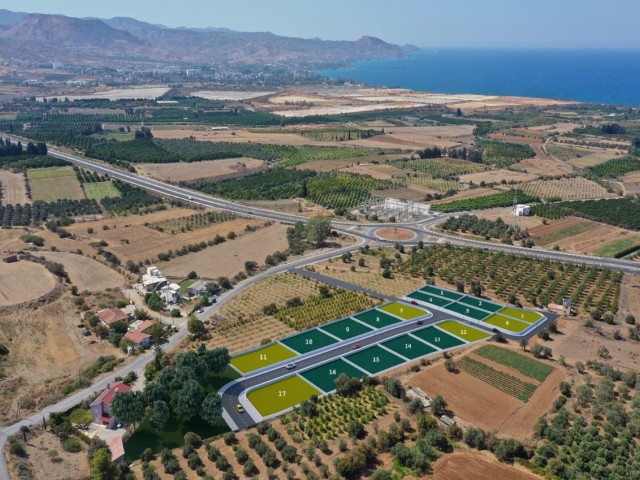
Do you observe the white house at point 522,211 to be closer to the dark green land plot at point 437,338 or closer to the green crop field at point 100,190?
the dark green land plot at point 437,338

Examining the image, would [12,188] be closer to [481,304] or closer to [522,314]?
[481,304]

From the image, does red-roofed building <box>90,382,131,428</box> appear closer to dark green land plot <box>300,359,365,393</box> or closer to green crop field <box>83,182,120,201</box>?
dark green land plot <box>300,359,365,393</box>

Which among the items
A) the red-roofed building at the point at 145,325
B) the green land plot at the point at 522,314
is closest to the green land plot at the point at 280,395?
the red-roofed building at the point at 145,325

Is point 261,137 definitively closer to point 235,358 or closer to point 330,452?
point 235,358

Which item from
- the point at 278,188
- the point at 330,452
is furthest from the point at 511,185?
the point at 330,452

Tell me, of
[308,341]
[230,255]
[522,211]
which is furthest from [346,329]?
[522,211]

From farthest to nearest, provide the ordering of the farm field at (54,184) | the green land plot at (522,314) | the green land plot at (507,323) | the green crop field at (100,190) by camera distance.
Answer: the green crop field at (100,190)
the farm field at (54,184)
the green land plot at (522,314)
the green land plot at (507,323)
